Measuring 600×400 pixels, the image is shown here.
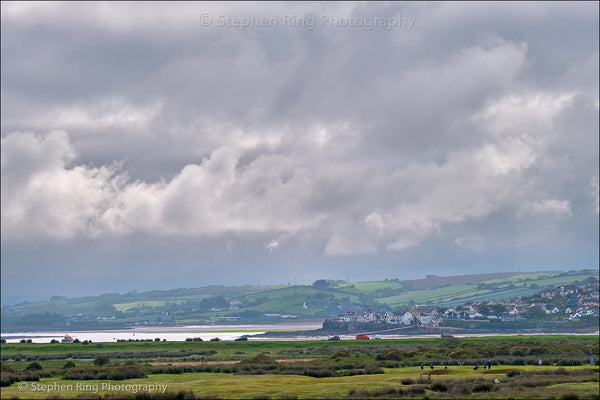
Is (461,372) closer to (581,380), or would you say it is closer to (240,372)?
(581,380)

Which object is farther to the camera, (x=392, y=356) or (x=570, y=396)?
(x=392, y=356)

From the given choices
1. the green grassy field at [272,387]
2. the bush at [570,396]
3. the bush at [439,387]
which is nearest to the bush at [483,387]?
the green grassy field at [272,387]

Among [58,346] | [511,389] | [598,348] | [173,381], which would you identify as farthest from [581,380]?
[58,346]

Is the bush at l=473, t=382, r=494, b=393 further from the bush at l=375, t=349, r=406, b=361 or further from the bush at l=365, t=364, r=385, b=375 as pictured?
the bush at l=375, t=349, r=406, b=361

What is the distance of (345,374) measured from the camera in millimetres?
81500

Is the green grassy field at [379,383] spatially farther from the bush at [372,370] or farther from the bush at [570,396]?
the bush at [372,370]

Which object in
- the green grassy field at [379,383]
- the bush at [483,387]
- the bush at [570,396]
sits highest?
the bush at [570,396]

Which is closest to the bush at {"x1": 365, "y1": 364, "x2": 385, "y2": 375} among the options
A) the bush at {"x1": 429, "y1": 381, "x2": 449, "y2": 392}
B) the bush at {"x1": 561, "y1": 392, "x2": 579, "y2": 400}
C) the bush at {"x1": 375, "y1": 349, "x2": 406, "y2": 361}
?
the bush at {"x1": 375, "y1": 349, "x2": 406, "y2": 361}

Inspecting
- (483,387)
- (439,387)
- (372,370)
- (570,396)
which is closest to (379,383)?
(439,387)

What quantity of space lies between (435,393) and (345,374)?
27154 millimetres

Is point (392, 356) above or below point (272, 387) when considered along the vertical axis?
below

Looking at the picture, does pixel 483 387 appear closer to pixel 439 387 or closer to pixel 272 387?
pixel 439 387

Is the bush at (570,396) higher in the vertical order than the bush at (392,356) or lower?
higher

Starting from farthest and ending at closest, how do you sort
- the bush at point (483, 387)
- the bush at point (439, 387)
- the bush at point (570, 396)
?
the bush at point (439, 387) < the bush at point (483, 387) < the bush at point (570, 396)
